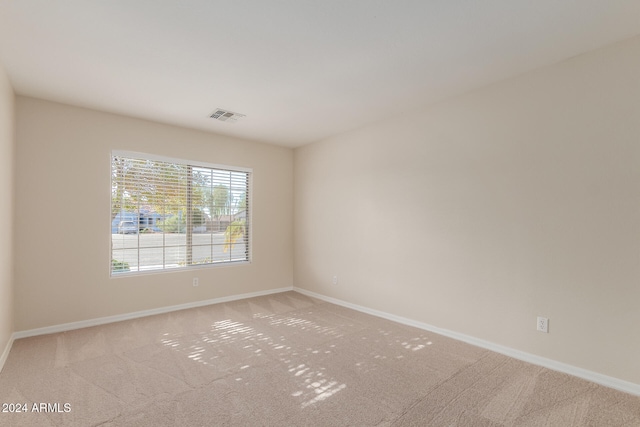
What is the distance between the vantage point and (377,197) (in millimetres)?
4047

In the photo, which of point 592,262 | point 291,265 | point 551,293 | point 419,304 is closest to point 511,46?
point 592,262

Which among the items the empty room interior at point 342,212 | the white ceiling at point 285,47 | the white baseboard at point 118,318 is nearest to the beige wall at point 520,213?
the empty room interior at point 342,212

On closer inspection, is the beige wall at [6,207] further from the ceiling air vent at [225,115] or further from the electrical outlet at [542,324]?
the electrical outlet at [542,324]

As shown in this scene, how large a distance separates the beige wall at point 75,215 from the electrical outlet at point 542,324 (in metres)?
4.00

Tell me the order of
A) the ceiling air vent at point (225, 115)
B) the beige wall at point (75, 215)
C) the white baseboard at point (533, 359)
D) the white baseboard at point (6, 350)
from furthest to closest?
1. the ceiling air vent at point (225, 115)
2. the beige wall at point (75, 215)
3. the white baseboard at point (6, 350)
4. the white baseboard at point (533, 359)

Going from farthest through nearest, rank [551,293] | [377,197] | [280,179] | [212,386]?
[280,179]
[377,197]
[551,293]
[212,386]

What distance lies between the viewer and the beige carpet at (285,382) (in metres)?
1.92

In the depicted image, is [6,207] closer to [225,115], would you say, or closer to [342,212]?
[225,115]

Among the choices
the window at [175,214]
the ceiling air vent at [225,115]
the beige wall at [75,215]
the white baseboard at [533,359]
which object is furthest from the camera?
the window at [175,214]

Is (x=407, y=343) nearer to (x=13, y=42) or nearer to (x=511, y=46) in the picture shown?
(x=511, y=46)

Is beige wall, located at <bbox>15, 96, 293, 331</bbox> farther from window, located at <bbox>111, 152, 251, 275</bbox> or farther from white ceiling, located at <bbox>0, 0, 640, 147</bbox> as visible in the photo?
white ceiling, located at <bbox>0, 0, 640, 147</bbox>

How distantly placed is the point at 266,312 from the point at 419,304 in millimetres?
1985

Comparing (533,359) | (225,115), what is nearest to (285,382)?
(533,359)

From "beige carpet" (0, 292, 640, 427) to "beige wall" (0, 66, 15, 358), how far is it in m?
0.36
